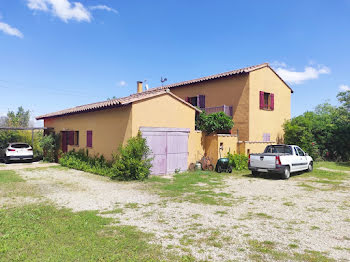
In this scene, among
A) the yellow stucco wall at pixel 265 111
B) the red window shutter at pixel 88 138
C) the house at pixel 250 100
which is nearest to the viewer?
the red window shutter at pixel 88 138

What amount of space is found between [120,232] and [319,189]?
27.1 feet

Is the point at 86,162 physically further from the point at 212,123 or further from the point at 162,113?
the point at 212,123

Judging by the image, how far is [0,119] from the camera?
55.0 meters

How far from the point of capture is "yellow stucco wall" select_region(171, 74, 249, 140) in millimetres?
16641

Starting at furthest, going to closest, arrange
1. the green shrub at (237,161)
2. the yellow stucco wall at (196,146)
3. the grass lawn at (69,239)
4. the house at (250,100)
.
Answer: the house at (250,100) < the green shrub at (237,161) < the yellow stucco wall at (196,146) < the grass lawn at (69,239)

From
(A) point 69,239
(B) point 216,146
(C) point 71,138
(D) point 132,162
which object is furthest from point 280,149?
(C) point 71,138

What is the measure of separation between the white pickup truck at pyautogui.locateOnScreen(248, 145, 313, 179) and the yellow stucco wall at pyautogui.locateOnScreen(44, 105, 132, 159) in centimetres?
644

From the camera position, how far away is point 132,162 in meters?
10.8

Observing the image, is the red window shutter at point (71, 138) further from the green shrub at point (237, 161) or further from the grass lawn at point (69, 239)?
the grass lawn at point (69, 239)

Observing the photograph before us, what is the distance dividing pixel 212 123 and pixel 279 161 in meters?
4.63

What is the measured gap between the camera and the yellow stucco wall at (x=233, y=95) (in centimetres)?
1664

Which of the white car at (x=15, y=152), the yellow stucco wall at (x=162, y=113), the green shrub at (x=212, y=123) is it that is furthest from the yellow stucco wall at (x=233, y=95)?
the white car at (x=15, y=152)

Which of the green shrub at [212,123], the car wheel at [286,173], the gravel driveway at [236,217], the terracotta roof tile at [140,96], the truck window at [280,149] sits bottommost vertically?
the gravel driveway at [236,217]

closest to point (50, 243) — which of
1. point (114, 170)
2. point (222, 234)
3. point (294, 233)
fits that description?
point (222, 234)
